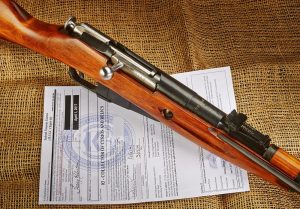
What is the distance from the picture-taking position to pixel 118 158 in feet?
3.64

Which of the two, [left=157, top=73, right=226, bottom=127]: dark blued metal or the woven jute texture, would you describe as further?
the woven jute texture

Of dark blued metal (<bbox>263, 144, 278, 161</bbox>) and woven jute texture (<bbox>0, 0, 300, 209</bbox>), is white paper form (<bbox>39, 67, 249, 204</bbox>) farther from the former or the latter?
dark blued metal (<bbox>263, 144, 278, 161</bbox>)

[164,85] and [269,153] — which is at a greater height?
[164,85]

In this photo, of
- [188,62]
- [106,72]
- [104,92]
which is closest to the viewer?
[106,72]

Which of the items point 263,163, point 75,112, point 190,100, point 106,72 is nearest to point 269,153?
point 263,163

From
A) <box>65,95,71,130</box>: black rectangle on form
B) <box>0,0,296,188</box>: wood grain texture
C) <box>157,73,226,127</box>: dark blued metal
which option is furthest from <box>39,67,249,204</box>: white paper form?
<box>157,73,226,127</box>: dark blued metal

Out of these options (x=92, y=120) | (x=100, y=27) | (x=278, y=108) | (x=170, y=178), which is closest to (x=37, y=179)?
(x=92, y=120)

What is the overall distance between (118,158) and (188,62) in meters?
0.32

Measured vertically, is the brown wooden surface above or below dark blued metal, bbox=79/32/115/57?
below

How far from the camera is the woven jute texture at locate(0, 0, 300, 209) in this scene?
1092 mm

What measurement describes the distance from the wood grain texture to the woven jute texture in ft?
0.62

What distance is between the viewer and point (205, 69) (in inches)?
46.7

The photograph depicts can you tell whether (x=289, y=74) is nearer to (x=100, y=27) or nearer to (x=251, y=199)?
(x=251, y=199)

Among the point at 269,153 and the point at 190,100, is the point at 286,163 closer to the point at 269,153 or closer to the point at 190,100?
the point at 269,153
